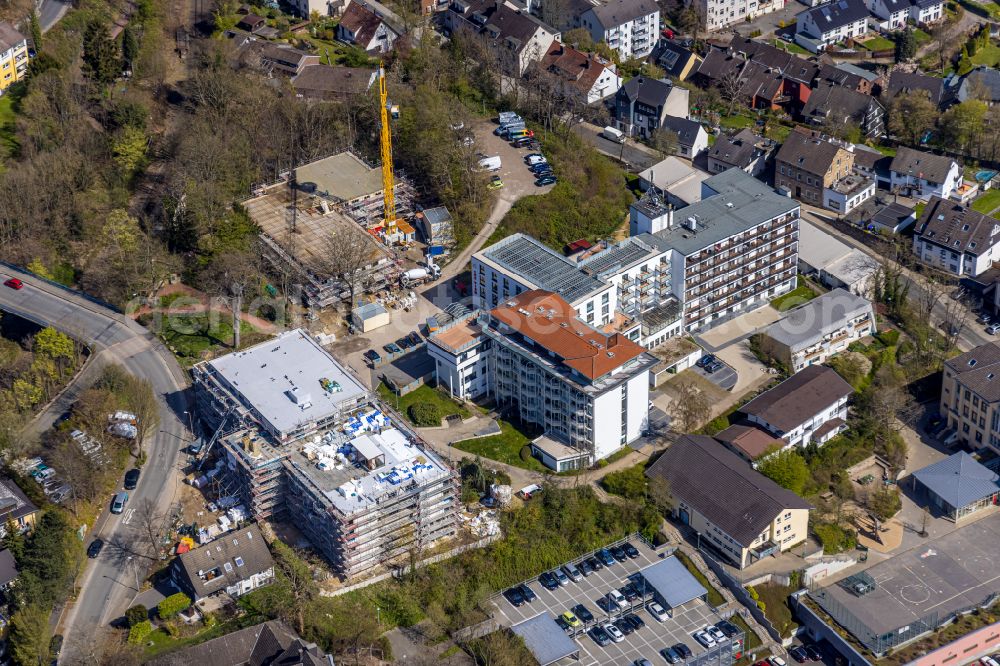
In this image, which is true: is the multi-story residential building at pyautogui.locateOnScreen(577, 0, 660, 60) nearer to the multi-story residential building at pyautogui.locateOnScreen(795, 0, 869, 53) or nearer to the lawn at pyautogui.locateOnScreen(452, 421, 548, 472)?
the multi-story residential building at pyautogui.locateOnScreen(795, 0, 869, 53)

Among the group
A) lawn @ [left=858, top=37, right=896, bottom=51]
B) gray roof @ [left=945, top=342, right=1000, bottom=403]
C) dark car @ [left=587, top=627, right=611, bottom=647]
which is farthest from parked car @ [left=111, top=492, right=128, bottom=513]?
lawn @ [left=858, top=37, right=896, bottom=51]

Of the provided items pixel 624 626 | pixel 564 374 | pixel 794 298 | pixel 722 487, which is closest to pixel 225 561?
pixel 624 626

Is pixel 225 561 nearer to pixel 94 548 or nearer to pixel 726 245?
pixel 94 548

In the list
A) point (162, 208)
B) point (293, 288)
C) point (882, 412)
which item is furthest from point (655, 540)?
point (162, 208)

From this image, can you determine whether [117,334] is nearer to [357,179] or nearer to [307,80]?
→ [357,179]

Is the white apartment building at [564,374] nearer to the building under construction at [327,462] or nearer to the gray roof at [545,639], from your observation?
the building under construction at [327,462]

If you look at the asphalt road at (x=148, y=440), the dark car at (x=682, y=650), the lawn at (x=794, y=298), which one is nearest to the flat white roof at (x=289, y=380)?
the asphalt road at (x=148, y=440)
